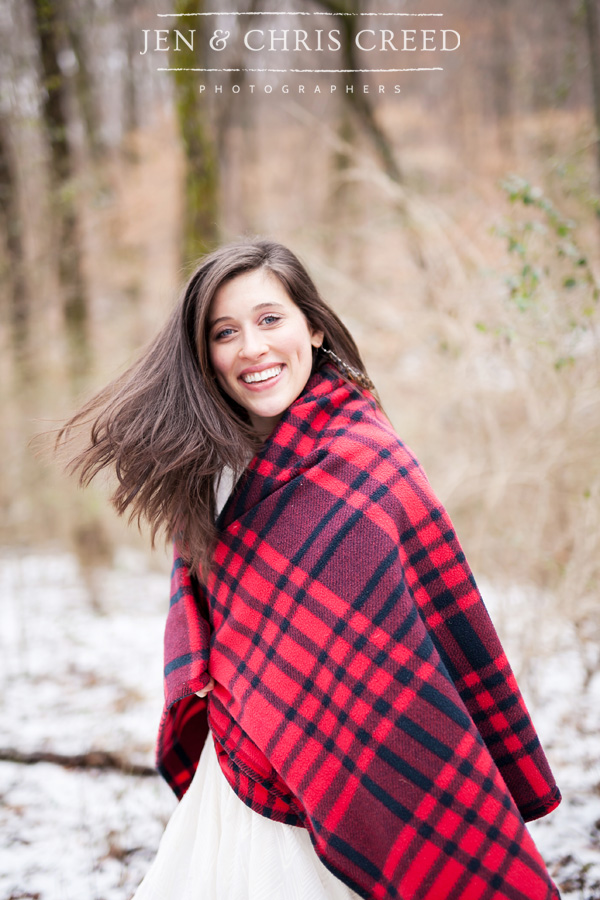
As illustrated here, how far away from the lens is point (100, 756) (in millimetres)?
3193

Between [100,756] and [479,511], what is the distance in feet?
9.12

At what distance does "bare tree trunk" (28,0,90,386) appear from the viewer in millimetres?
5523

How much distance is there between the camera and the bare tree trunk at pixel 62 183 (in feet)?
18.1

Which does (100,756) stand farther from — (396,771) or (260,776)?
(396,771)

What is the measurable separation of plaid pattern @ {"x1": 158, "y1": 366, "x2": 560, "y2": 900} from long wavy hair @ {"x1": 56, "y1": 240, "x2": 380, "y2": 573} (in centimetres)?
10

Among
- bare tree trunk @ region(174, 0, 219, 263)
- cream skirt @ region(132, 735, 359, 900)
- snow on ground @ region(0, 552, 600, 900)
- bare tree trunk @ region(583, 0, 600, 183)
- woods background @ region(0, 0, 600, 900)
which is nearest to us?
cream skirt @ region(132, 735, 359, 900)

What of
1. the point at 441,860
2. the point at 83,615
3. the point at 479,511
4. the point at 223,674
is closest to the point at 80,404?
the point at 223,674

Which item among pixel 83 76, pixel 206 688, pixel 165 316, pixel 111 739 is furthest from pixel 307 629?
pixel 83 76

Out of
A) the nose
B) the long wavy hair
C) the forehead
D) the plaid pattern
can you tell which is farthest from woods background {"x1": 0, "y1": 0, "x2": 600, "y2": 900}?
the plaid pattern

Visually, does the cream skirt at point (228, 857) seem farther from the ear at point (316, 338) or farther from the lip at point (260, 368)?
the ear at point (316, 338)

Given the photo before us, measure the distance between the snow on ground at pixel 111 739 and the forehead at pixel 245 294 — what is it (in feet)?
7.24

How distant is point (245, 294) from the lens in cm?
169

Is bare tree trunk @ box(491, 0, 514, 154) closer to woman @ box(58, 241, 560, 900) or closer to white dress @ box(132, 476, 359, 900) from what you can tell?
woman @ box(58, 241, 560, 900)

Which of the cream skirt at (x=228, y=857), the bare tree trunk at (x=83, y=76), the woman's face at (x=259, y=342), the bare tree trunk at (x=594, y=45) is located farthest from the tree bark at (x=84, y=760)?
the bare tree trunk at (x=83, y=76)
